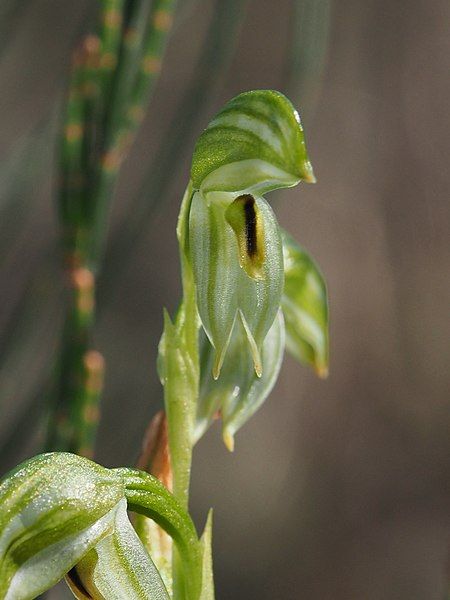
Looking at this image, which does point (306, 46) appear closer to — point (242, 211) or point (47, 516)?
point (242, 211)

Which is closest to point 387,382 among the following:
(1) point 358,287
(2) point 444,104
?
(1) point 358,287

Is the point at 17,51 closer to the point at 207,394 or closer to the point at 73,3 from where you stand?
the point at 73,3

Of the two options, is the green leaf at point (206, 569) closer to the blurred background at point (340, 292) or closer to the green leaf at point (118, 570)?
the green leaf at point (118, 570)

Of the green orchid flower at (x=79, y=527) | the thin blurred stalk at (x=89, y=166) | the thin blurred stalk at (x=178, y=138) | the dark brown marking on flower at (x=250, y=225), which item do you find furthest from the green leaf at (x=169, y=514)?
the thin blurred stalk at (x=178, y=138)

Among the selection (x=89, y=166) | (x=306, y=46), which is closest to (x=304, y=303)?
(x=89, y=166)

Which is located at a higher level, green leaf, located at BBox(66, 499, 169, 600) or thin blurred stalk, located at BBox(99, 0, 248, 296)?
thin blurred stalk, located at BBox(99, 0, 248, 296)

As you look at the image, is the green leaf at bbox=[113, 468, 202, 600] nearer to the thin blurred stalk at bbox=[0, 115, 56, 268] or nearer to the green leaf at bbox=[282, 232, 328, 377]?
the green leaf at bbox=[282, 232, 328, 377]

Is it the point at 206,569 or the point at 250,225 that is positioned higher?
the point at 250,225

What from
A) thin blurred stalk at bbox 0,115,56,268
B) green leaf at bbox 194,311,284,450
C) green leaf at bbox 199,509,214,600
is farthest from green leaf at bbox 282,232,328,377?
thin blurred stalk at bbox 0,115,56,268
